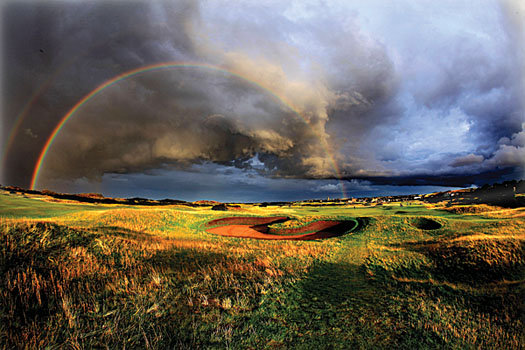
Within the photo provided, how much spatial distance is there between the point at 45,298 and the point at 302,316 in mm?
5796

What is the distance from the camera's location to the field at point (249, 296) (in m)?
3.76

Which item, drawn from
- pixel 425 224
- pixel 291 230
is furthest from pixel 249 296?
pixel 291 230

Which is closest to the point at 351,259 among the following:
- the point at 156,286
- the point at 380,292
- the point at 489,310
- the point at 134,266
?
the point at 380,292

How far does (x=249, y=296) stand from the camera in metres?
5.23

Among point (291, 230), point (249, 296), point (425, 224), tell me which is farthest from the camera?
point (291, 230)

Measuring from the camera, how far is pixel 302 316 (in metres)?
4.52

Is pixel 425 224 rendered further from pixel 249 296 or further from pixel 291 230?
pixel 249 296

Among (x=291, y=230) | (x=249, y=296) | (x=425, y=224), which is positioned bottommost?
(x=291, y=230)

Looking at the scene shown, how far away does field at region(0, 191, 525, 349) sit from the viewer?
12.3ft

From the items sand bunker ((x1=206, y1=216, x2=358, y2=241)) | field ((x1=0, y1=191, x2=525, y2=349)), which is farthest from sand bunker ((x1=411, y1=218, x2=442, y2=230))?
field ((x1=0, y1=191, x2=525, y2=349))

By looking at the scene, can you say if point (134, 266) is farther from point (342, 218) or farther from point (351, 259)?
point (342, 218)

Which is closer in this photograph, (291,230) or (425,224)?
(425,224)

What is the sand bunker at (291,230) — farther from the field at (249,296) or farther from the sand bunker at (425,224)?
the field at (249,296)

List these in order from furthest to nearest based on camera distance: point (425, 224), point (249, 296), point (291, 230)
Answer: point (291, 230), point (425, 224), point (249, 296)
